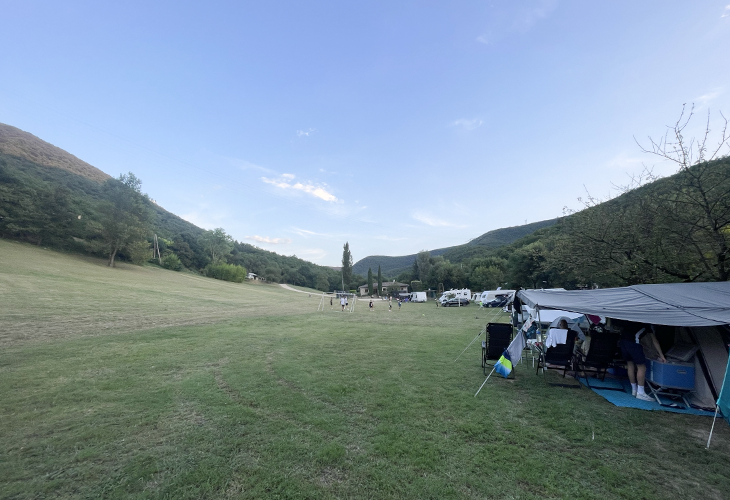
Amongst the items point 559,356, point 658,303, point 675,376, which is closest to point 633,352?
point 675,376

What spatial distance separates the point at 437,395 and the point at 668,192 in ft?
30.3

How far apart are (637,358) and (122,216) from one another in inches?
1958

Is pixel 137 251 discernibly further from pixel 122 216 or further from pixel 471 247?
pixel 471 247

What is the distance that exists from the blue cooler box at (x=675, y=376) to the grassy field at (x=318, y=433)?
2.19 ft

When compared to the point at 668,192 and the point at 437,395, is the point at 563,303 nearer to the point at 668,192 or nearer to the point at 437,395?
the point at 437,395

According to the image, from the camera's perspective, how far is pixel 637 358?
5477 millimetres

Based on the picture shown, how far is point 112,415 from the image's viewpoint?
4.31 meters

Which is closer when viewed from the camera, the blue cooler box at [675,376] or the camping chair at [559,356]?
the blue cooler box at [675,376]

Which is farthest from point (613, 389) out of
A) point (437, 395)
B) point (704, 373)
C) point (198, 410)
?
point (198, 410)

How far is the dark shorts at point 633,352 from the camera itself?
5477mm

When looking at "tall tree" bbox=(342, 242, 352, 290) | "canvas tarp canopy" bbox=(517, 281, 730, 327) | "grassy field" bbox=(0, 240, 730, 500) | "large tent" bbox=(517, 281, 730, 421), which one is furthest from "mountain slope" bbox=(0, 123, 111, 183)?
"large tent" bbox=(517, 281, 730, 421)

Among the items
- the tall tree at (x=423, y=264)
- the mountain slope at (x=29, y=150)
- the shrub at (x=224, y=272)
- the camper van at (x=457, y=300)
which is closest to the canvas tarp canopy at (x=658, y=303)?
the camper van at (x=457, y=300)

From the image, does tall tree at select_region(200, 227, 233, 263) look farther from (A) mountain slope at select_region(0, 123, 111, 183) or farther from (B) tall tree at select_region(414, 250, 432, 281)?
(B) tall tree at select_region(414, 250, 432, 281)

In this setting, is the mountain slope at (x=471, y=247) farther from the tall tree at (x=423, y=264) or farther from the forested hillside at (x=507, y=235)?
the tall tree at (x=423, y=264)
